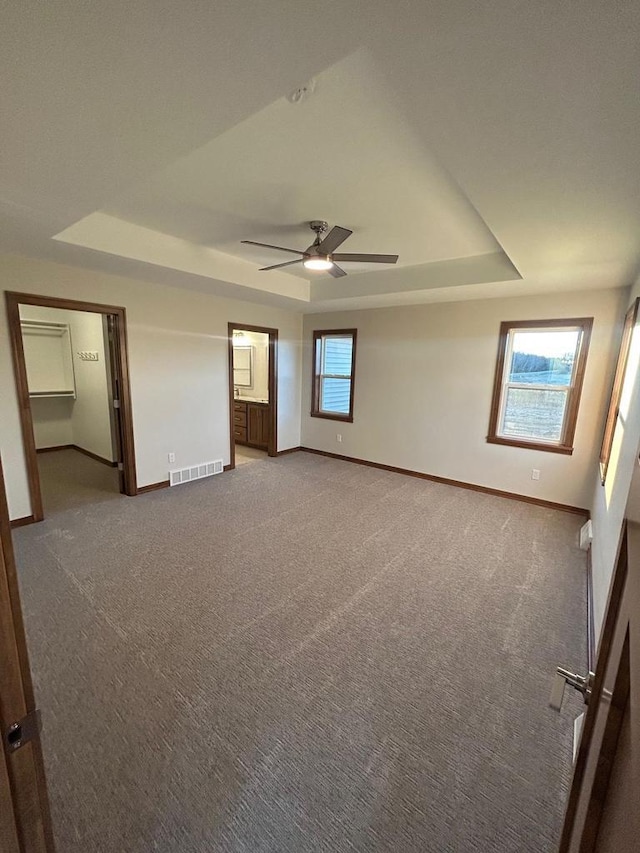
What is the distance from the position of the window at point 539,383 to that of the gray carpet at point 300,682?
1224 mm

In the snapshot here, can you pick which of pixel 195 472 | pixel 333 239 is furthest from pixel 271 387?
pixel 333 239

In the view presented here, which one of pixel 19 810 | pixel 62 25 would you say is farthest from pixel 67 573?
pixel 62 25

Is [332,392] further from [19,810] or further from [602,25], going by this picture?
[19,810]

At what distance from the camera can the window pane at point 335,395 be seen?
5789 mm

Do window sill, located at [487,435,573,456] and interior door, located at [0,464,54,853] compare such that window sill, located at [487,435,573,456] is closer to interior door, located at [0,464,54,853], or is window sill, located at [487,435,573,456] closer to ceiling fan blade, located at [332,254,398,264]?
ceiling fan blade, located at [332,254,398,264]

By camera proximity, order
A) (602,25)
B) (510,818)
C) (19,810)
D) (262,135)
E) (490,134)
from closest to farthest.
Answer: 1. (19,810)
2. (602,25)
3. (510,818)
4. (490,134)
5. (262,135)

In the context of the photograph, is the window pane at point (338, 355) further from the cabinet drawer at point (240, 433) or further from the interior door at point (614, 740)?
the interior door at point (614, 740)

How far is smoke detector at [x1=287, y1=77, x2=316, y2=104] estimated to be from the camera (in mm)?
1442

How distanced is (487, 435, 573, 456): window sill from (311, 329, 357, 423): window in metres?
2.10

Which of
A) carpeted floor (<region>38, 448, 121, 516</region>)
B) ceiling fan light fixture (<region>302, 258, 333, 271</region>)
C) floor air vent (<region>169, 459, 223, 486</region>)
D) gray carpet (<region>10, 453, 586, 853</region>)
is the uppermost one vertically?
ceiling fan light fixture (<region>302, 258, 333, 271</region>)

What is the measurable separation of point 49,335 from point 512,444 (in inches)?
271

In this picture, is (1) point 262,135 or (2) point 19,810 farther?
(1) point 262,135

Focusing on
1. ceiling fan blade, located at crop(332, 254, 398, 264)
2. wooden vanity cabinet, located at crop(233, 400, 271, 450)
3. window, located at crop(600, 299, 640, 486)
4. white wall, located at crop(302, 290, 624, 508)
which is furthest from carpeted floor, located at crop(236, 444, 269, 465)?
window, located at crop(600, 299, 640, 486)

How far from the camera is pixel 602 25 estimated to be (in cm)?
95
